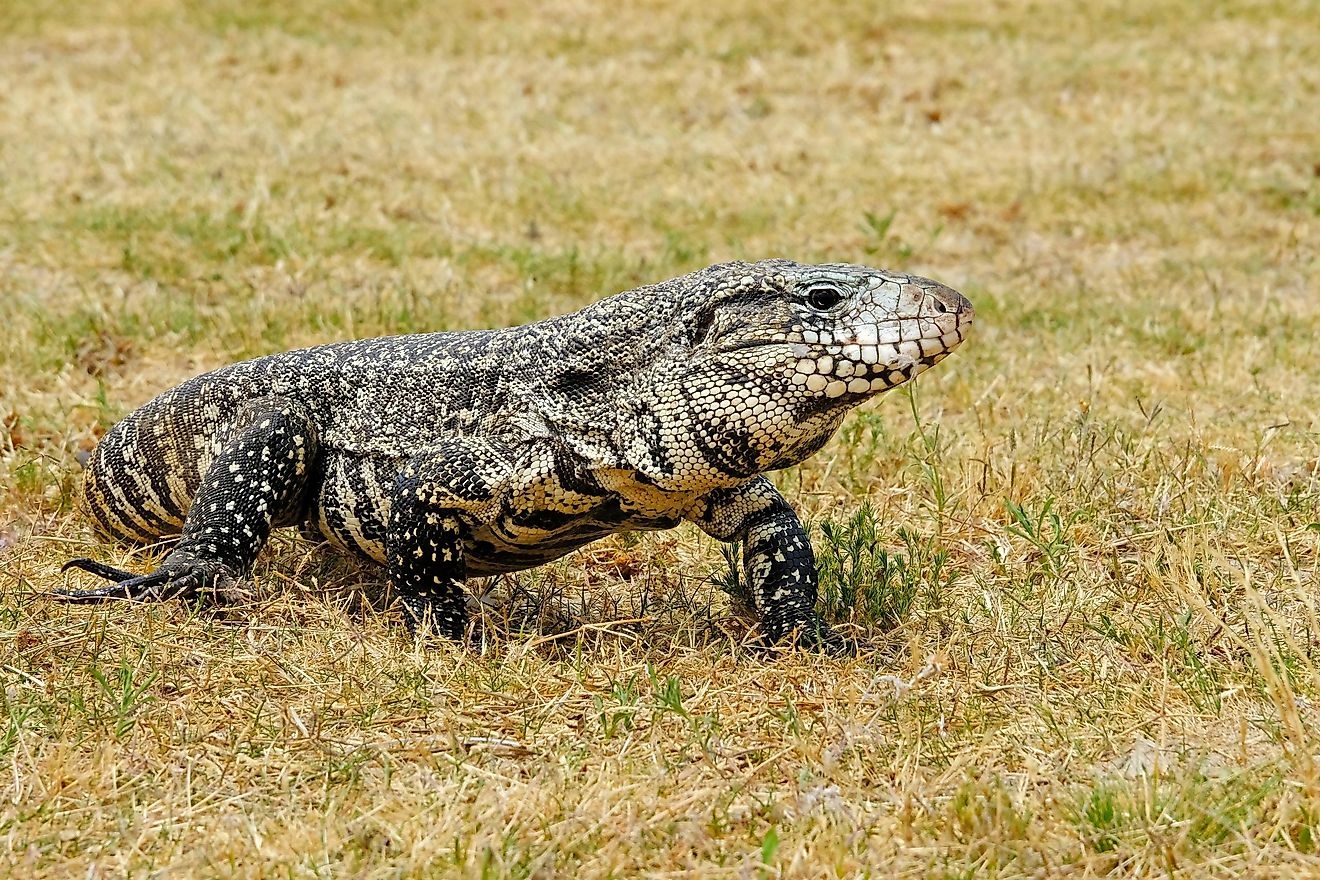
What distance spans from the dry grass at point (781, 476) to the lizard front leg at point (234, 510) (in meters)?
0.16

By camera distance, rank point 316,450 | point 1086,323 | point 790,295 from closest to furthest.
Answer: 1. point 790,295
2. point 316,450
3. point 1086,323

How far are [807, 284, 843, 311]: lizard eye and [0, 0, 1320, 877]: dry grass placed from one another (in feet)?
3.42

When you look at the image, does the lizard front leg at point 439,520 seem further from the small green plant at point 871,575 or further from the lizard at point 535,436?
the small green plant at point 871,575

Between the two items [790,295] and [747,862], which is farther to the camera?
[790,295]

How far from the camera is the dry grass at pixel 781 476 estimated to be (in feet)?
12.6

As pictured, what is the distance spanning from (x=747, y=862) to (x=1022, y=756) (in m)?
0.92

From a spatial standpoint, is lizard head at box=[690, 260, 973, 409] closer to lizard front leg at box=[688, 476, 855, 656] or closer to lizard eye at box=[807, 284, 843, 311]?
lizard eye at box=[807, 284, 843, 311]

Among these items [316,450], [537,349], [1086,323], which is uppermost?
[537,349]

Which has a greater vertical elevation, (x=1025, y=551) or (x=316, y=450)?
(x=316, y=450)

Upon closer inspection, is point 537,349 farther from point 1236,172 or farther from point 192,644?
point 1236,172

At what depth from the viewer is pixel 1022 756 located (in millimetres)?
4121

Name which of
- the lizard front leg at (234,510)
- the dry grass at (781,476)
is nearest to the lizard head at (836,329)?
the dry grass at (781,476)

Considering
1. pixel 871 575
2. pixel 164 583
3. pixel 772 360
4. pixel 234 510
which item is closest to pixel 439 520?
pixel 234 510

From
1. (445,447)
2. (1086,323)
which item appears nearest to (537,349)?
(445,447)
